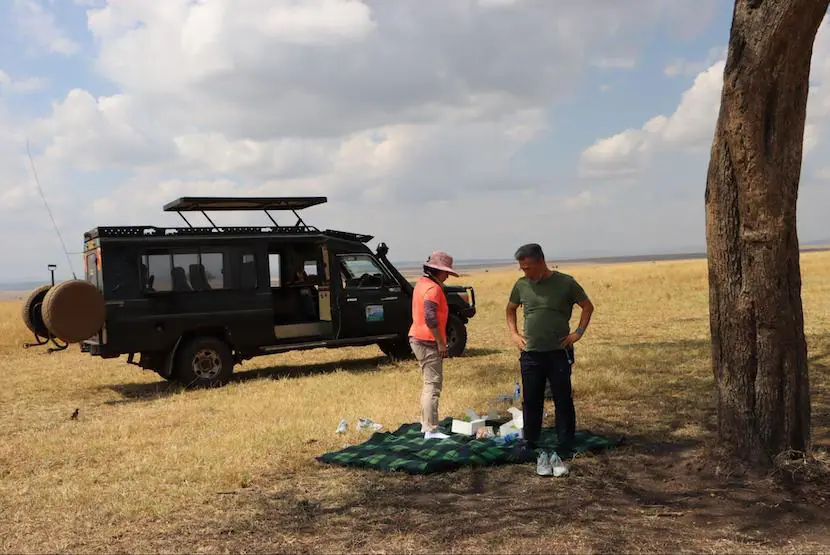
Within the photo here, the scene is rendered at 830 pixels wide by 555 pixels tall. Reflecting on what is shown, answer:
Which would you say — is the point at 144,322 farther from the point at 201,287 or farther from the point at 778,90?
the point at 778,90

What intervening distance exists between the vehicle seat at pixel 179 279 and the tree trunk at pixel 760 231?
7.34m

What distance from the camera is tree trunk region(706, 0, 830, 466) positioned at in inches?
194

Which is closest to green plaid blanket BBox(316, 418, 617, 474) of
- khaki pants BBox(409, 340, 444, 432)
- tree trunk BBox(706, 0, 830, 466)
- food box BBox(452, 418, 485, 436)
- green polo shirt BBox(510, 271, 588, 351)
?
food box BBox(452, 418, 485, 436)

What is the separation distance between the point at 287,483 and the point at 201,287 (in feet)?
18.5

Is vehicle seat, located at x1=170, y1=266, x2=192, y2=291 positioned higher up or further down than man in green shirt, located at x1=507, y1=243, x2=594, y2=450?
higher up

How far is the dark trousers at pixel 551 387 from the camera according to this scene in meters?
5.98

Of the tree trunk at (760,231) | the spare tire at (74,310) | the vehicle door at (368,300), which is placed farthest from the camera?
the vehicle door at (368,300)

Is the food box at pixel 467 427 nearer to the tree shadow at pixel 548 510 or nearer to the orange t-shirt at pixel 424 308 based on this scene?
the orange t-shirt at pixel 424 308

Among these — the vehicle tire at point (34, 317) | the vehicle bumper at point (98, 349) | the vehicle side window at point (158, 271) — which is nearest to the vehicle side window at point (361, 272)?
the vehicle side window at point (158, 271)

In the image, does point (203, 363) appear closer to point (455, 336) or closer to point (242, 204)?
point (242, 204)

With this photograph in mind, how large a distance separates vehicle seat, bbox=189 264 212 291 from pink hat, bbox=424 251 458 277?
5.03m

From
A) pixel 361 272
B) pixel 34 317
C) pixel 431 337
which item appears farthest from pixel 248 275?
pixel 431 337

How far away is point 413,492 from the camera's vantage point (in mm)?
5238

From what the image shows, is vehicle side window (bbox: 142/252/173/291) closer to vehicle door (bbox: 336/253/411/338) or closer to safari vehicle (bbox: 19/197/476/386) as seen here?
safari vehicle (bbox: 19/197/476/386)
